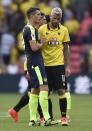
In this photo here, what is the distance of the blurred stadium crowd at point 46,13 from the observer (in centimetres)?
2550

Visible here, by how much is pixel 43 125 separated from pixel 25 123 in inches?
25.7

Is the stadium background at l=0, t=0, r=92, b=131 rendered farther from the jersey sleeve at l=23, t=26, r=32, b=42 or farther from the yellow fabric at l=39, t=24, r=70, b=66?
the jersey sleeve at l=23, t=26, r=32, b=42

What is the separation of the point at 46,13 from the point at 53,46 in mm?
12138

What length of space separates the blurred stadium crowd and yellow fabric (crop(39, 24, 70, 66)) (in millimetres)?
10620

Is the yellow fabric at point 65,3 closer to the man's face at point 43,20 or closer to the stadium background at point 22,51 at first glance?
the stadium background at point 22,51

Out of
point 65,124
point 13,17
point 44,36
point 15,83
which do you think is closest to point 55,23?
point 44,36

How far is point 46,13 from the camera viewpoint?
26.5 meters

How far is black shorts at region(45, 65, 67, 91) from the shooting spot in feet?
47.3

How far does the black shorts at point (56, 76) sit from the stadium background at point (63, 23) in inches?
395

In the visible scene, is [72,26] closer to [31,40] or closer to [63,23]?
[63,23]

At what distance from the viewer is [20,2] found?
28.2 metres

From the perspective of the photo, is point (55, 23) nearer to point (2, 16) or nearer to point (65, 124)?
point (65, 124)

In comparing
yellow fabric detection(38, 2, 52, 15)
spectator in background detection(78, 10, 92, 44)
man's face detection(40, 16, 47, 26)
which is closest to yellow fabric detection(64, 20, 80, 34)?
spectator in background detection(78, 10, 92, 44)

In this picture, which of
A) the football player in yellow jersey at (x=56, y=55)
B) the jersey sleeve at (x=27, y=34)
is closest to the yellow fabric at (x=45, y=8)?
the football player in yellow jersey at (x=56, y=55)
